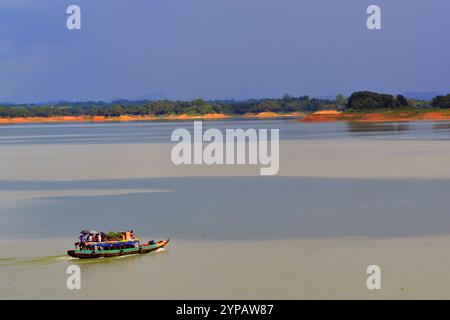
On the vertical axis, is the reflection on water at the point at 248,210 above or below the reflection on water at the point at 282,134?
above

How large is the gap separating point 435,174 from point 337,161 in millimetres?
6089

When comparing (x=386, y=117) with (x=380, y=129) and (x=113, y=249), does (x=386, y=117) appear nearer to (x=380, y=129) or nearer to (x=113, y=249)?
(x=380, y=129)

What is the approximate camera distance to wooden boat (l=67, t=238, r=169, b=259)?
13.5 meters

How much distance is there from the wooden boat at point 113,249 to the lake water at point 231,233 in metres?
0.14

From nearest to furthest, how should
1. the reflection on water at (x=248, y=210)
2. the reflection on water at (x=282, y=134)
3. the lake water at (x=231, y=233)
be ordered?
the lake water at (x=231, y=233), the reflection on water at (x=248, y=210), the reflection on water at (x=282, y=134)

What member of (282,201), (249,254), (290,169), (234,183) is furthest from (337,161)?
(249,254)

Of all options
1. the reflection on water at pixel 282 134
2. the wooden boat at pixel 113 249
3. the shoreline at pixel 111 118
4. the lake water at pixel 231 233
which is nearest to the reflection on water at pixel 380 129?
the reflection on water at pixel 282 134

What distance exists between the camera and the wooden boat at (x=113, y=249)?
13524mm

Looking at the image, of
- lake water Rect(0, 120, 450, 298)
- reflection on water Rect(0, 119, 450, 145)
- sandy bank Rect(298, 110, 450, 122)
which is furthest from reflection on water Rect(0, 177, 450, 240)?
sandy bank Rect(298, 110, 450, 122)

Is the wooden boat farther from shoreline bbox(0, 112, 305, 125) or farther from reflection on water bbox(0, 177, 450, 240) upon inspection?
shoreline bbox(0, 112, 305, 125)

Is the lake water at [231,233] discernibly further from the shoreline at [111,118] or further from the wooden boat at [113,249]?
the shoreline at [111,118]

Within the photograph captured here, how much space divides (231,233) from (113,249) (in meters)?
2.58

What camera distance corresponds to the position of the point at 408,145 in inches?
1528
